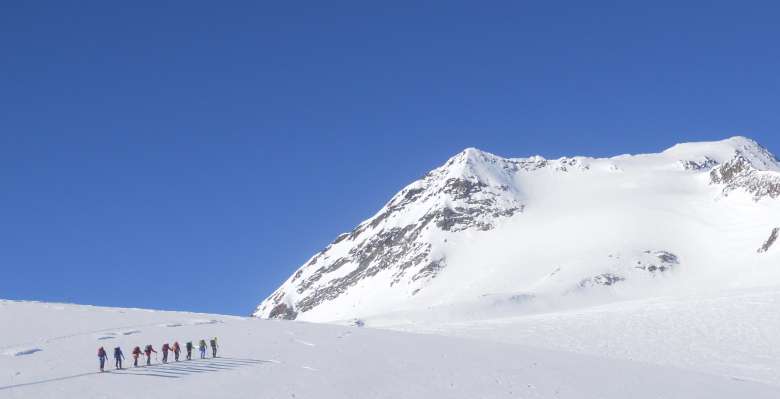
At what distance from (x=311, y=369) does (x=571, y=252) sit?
12453 cm

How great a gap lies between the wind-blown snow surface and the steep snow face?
7205cm

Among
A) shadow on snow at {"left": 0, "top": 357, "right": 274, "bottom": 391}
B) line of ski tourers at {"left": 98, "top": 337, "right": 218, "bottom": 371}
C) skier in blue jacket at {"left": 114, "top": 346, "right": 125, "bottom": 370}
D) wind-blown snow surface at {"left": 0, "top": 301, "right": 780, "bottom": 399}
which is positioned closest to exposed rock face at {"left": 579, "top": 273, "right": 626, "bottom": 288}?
wind-blown snow surface at {"left": 0, "top": 301, "right": 780, "bottom": 399}

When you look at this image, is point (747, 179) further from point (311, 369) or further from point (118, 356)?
point (118, 356)

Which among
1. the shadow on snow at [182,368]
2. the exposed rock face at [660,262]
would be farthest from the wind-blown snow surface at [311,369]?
the exposed rock face at [660,262]

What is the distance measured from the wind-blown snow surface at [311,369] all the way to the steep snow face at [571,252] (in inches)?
2837

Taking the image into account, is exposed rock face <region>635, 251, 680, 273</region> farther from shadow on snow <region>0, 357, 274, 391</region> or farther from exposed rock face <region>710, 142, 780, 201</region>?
shadow on snow <region>0, 357, 274, 391</region>

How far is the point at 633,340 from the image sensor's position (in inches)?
2189

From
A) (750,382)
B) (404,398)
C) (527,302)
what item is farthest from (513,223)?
(404,398)

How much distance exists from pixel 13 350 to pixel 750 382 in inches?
1336

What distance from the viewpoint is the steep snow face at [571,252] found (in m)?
131

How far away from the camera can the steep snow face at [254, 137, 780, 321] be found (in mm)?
131000

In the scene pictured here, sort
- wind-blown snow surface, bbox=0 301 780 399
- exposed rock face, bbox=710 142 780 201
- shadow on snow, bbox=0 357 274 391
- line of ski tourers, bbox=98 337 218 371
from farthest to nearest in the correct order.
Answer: exposed rock face, bbox=710 142 780 201 < line of ski tourers, bbox=98 337 218 371 < shadow on snow, bbox=0 357 274 391 < wind-blown snow surface, bbox=0 301 780 399

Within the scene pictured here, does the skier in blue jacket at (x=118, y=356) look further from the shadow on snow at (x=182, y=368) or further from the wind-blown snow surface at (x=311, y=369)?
the wind-blown snow surface at (x=311, y=369)

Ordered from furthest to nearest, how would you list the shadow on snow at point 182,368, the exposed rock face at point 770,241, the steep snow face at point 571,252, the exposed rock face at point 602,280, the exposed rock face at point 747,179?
the exposed rock face at point 747,179
the exposed rock face at point 602,280
the steep snow face at point 571,252
the exposed rock face at point 770,241
the shadow on snow at point 182,368
